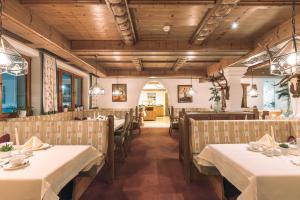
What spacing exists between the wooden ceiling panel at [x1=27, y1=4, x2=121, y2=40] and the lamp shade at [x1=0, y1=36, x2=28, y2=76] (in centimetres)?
65

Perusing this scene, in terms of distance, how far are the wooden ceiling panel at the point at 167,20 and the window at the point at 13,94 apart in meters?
2.53

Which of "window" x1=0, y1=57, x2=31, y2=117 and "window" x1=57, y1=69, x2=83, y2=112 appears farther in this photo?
"window" x1=57, y1=69, x2=83, y2=112

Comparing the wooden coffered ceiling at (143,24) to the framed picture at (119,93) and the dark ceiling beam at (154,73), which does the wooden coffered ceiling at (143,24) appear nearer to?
the dark ceiling beam at (154,73)

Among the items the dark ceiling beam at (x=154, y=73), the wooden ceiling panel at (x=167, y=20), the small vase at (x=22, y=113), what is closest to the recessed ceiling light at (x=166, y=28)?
the wooden ceiling panel at (x=167, y=20)

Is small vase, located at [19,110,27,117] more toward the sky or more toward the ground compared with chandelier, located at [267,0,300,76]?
more toward the ground

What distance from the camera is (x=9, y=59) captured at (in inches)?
90.9

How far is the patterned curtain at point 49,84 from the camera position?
14.6 feet

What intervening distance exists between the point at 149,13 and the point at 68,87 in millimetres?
4551

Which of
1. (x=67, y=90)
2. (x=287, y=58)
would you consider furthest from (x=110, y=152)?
(x=67, y=90)

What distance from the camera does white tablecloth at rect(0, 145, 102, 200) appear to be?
4.66ft

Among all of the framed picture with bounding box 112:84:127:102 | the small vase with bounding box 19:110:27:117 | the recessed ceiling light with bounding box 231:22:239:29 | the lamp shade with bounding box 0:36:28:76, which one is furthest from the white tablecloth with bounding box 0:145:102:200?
the framed picture with bounding box 112:84:127:102

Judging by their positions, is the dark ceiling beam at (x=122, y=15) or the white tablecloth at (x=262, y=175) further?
the dark ceiling beam at (x=122, y=15)

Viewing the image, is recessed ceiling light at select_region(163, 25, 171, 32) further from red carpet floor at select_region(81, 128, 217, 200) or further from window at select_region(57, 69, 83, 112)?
window at select_region(57, 69, 83, 112)

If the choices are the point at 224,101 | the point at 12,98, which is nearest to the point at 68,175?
the point at 12,98
